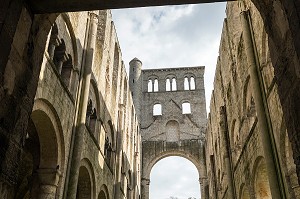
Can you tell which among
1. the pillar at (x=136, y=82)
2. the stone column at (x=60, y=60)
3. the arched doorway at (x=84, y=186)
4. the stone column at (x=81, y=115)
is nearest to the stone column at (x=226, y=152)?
the arched doorway at (x=84, y=186)

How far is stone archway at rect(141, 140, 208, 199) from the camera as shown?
27.4 m

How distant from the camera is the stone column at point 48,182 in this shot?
8.07 metres

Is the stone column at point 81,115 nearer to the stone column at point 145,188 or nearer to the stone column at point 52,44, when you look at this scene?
the stone column at point 52,44

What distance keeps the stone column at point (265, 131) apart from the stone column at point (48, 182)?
16.8ft

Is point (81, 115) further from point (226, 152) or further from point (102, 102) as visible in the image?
point (226, 152)

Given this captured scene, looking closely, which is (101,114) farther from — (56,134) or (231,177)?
(231,177)

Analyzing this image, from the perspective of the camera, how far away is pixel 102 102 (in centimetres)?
1390

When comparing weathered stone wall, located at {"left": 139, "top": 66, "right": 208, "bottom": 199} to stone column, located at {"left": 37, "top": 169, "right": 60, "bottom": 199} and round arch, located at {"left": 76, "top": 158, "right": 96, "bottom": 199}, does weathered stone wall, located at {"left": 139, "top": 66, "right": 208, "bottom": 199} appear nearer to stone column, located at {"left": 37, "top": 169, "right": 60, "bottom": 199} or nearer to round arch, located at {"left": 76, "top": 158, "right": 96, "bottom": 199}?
round arch, located at {"left": 76, "top": 158, "right": 96, "bottom": 199}

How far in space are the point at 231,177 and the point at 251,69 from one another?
677 centimetres

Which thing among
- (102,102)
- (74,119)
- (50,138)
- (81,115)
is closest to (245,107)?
(102,102)

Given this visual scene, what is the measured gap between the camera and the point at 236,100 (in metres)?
13.8

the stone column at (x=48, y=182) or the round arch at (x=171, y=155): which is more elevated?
the round arch at (x=171, y=155)

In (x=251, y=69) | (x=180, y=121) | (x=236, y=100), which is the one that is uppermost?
(x=180, y=121)

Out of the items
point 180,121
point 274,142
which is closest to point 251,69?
point 274,142
